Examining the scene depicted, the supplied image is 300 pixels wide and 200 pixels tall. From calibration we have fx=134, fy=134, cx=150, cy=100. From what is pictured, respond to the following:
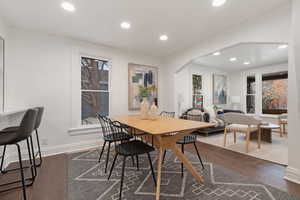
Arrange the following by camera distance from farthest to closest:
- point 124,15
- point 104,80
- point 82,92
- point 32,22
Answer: point 104,80 → point 82,92 → point 32,22 → point 124,15

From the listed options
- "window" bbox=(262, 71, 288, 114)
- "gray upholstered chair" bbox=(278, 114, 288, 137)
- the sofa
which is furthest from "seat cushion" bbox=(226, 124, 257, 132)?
"window" bbox=(262, 71, 288, 114)

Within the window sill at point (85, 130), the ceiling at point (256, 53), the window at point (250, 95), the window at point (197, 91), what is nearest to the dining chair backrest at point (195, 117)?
the window at point (197, 91)

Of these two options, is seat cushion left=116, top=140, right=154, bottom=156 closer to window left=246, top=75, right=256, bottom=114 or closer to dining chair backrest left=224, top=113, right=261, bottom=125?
dining chair backrest left=224, top=113, right=261, bottom=125

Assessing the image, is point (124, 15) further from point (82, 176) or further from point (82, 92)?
point (82, 176)

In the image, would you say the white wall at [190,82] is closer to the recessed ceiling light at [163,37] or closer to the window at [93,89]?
the recessed ceiling light at [163,37]

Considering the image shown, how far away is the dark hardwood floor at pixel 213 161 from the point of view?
1.63 m

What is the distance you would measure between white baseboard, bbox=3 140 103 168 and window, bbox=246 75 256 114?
652 cm

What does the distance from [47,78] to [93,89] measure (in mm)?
920

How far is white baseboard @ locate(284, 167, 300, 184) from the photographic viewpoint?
5.90 feet

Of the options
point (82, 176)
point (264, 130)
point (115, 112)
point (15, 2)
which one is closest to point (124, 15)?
point (15, 2)

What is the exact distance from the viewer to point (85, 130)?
10.2ft

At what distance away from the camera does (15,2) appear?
6.16 ft

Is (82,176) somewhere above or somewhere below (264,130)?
below

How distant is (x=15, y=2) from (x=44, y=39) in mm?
923
